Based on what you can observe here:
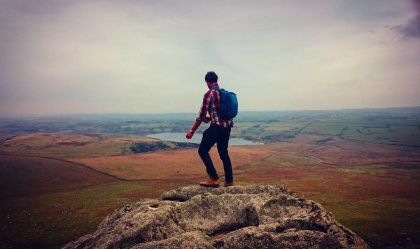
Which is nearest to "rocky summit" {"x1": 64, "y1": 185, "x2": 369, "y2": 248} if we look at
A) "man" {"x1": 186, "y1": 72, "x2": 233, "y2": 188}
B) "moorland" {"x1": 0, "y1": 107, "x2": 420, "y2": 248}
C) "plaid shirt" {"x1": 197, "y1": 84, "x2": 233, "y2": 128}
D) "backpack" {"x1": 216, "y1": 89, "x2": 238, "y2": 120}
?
"man" {"x1": 186, "y1": 72, "x2": 233, "y2": 188}

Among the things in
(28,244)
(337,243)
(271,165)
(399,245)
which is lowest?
(271,165)

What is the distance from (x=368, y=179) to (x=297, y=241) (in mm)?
74168

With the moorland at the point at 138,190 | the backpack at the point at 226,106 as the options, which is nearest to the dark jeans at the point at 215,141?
the backpack at the point at 226,106

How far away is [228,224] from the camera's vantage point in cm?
1097

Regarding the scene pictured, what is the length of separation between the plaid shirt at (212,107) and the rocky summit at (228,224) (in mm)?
3491

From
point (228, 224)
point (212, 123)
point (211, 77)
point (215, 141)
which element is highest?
point (211, 77)

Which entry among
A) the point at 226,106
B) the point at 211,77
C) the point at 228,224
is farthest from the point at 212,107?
the point at 228,224

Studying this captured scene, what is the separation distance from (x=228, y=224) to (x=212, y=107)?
16.6 feet

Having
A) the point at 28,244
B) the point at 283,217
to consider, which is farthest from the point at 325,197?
the point at 28,244

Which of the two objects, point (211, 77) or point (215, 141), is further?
point (215, 141)

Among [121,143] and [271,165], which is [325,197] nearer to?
[271,165]

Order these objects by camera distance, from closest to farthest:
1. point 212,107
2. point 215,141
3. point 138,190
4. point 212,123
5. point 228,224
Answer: point 228,224 < point 212,107 < point 212,123 < point 215,141 < point 138,190

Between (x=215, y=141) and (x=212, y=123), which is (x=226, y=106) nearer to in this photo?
(x=212, y=123)

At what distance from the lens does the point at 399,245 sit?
19.0m
